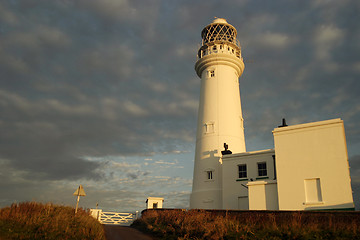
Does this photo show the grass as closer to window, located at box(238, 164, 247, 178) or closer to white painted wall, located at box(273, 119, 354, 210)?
white painted wall, located at box(273, 119, 354, 210)

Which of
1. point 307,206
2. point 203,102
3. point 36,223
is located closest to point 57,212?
point 36,223

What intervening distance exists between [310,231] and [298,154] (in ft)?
31.7

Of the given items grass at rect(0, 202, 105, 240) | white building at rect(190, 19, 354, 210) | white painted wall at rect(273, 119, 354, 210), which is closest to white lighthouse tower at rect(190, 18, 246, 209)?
white building at rect(190, 19, 354, 210)

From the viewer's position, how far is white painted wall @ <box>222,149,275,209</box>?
26.4 metres

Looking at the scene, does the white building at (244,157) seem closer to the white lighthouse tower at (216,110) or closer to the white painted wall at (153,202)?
the white lighthouse tower at (216,110)

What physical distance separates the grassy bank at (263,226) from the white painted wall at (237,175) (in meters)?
9.25

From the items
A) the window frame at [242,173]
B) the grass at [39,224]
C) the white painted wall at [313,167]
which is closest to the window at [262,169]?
the window frame at [242,173]

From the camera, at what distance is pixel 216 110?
32281 millimetres

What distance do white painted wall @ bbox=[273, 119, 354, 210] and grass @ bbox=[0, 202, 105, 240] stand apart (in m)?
13.7

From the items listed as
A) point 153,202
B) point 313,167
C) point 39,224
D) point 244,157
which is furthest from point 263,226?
point 153,202

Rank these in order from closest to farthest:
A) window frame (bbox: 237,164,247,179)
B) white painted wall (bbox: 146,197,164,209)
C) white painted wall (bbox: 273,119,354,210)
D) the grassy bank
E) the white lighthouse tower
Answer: the grassy bank → white painted wall (bbox: 273,119,354,210) → window frame (bbox: 237,164,247,179) → the white lighthouse tower → white painted wall (bbox: 146,197,164,209)

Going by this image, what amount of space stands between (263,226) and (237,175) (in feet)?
45.0

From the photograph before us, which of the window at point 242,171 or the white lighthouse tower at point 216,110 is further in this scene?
the white lighthouse tower at point 216,110

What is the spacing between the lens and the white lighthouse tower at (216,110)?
2966cm
